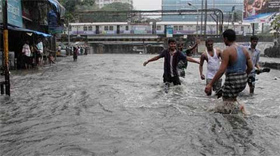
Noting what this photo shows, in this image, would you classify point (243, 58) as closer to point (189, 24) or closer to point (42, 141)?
point (42, 141)

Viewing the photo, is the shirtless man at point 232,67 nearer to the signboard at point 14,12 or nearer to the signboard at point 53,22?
the signboard at point 14,12

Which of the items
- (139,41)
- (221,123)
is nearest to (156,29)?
(139,41)

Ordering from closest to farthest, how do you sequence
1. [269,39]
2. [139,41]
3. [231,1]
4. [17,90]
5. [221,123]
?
[221,123] → [17,90] → [269,39] → [139,41] → [231,1]

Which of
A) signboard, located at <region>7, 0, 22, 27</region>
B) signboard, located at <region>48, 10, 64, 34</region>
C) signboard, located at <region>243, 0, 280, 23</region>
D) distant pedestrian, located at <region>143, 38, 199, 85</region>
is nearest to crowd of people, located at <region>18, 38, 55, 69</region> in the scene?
signboard, located at <region>7, 0, 22, 27</region>

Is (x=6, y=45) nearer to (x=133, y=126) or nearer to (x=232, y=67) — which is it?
(x=133, y=126)

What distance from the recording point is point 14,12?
646 inches

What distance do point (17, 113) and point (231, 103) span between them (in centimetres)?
396

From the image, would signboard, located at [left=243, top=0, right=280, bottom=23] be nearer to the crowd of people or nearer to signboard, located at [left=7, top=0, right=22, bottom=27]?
the crowd of people

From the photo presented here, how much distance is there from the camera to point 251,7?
4544cm

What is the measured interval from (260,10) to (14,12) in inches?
1391

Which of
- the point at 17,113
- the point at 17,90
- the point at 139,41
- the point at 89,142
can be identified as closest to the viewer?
the point at 89,142

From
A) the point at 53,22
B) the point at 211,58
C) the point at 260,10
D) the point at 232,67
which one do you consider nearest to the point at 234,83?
the point at 232,67

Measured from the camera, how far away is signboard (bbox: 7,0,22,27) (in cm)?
1553

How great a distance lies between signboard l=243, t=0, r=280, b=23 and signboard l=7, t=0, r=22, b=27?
32695 mm
